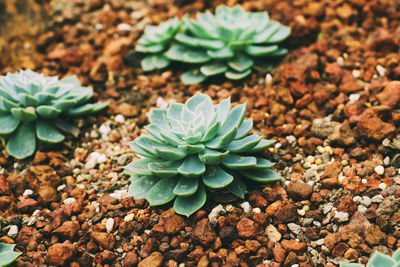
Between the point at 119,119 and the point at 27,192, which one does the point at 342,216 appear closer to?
the point at 119,119

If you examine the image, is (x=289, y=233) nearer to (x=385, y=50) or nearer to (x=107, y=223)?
(x=107, y=223)

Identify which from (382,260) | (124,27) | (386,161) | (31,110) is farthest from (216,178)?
(124,27)

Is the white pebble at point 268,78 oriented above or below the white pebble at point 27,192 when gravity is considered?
above

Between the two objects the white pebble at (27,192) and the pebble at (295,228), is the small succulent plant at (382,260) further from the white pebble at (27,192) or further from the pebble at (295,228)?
the white pebble at (27,192)

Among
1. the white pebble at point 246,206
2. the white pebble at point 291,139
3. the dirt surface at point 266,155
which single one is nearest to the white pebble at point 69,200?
the dirt surface at point 266,155

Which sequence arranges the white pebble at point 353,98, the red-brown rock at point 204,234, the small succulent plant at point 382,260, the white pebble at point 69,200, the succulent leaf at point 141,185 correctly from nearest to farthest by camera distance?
the small succulent plant at point 382,260 < the red-brown rock at point 204,234 < the succulent leaf at point 141,185 < the white pebble at point 69,200 < the white pebble at point 353,98

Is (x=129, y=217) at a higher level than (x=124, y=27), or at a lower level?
lower

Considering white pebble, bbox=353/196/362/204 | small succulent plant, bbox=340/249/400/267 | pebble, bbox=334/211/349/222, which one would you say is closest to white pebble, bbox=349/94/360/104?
white pebble, bbox=353/196/362/204
